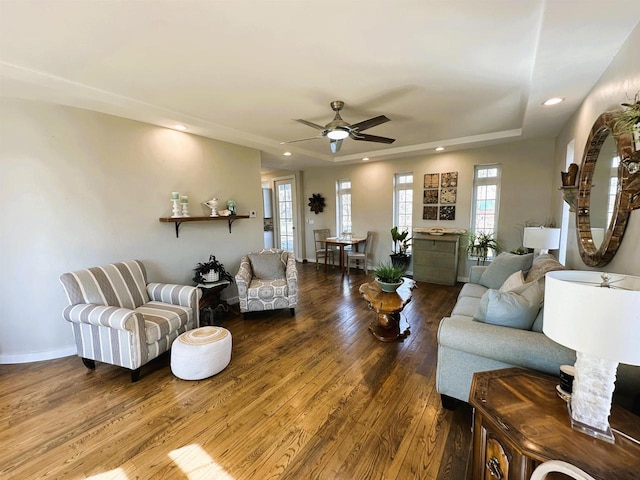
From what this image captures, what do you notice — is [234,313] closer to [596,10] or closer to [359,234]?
[359,234]

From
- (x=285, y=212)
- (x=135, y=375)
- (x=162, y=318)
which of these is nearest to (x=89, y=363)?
(x=135, y=375)

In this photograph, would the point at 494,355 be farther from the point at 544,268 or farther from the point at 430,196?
the point at 430,196

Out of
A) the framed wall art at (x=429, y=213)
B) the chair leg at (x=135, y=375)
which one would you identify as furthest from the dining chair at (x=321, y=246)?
the chair leg at (x=135, y=375)

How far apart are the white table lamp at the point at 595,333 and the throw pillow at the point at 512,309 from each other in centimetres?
64

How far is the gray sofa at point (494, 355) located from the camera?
4.48 ft

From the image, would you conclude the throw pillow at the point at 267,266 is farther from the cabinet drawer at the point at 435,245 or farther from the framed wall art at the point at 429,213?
the framed wall art at the point at 429,213

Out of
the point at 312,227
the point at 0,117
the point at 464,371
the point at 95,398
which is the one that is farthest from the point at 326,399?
the point at 312,227

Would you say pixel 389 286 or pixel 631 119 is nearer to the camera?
pixel 631 119

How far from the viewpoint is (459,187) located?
5023 millimetres

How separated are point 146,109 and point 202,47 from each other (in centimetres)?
137

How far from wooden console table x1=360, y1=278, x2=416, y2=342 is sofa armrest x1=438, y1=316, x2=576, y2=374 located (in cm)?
94

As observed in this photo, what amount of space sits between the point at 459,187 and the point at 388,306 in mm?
3313

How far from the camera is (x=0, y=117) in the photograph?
7.95ft

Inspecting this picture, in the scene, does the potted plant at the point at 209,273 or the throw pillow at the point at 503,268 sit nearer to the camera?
the throw pillow at the point at 503,268
